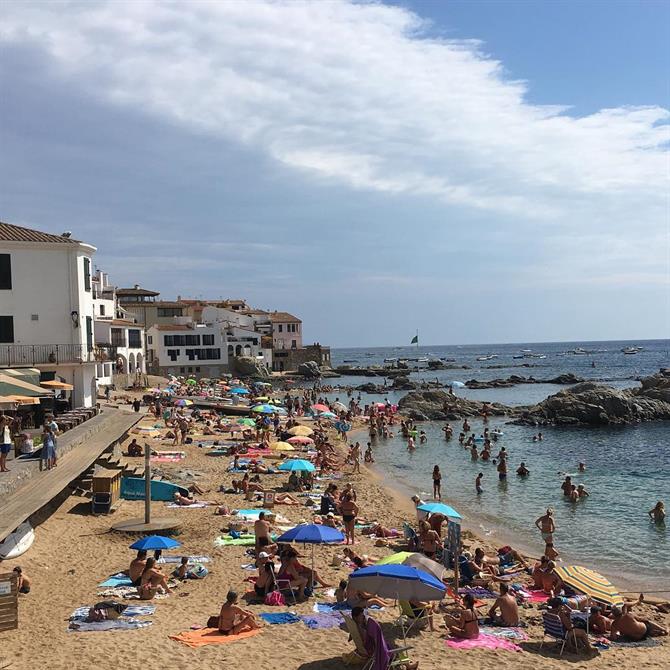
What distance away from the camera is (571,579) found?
12.9 metres

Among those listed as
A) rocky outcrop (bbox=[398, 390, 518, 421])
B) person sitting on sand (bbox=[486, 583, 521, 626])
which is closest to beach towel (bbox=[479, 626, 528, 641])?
person sitting on sand (bbox=[486, 583, 521, 626])

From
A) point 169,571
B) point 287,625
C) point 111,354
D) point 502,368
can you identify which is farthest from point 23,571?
point 502,368

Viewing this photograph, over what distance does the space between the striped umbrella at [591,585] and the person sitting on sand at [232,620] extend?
591 cm

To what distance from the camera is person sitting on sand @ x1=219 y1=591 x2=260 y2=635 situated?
10844 millimetres

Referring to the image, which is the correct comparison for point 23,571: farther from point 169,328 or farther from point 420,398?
point 169,328

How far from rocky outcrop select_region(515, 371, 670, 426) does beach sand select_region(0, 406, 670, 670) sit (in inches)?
1444

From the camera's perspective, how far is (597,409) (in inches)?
1988

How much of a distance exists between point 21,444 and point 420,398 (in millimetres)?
42619

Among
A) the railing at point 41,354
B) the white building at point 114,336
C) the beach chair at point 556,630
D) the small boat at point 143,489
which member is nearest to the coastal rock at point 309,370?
the white building at point 114,336

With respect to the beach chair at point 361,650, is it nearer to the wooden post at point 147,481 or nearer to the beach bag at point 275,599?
the beach bag at point 275,599

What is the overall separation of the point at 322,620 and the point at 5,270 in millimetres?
24071

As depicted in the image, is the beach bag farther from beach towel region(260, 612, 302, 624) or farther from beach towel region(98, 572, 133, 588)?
beach towel region(98, 572, 133, 588)

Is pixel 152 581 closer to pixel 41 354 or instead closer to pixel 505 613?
pixel 505 613

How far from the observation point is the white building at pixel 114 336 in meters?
54.4
